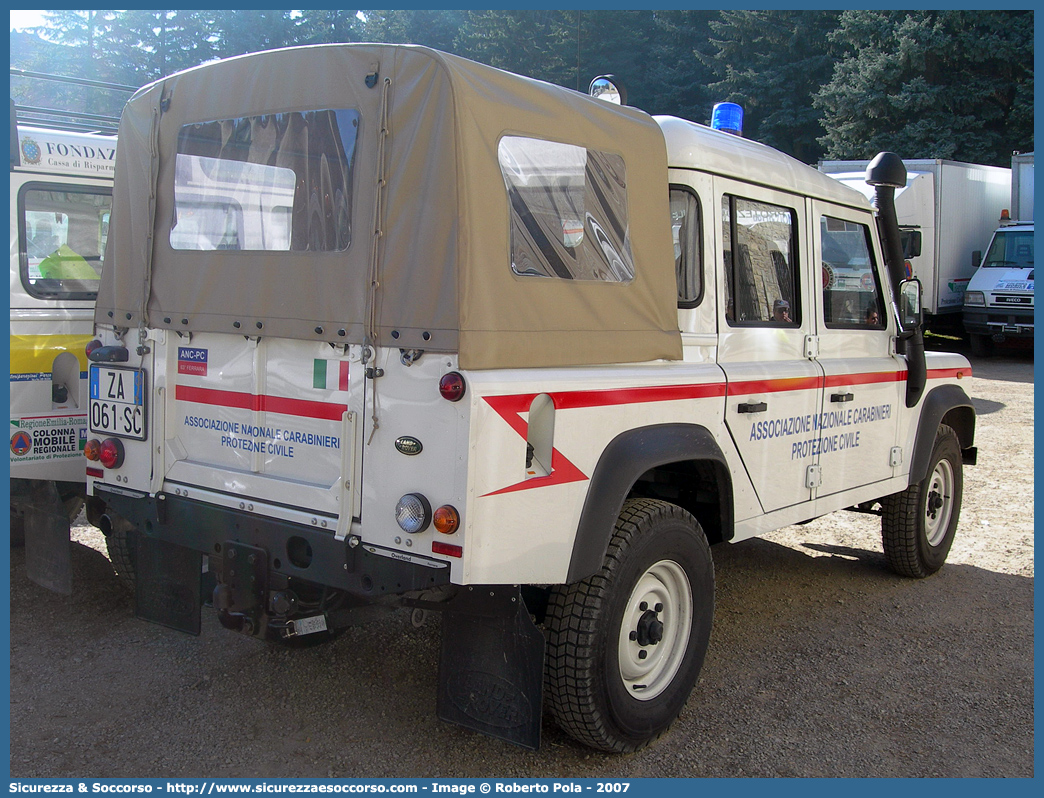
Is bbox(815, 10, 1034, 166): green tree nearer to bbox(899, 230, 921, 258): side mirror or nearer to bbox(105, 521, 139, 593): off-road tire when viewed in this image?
bbox(899, 230, 921, 258): side mirror

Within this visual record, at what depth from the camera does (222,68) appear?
142 inches

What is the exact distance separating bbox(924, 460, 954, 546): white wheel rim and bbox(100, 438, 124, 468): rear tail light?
470 centimetres

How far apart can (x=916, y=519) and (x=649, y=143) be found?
3200mm

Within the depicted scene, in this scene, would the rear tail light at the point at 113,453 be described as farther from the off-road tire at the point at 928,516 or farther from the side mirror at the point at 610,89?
the off-road tire at the point at 928,516

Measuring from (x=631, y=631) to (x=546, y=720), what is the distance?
0.51 meters

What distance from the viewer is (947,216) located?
17.8m

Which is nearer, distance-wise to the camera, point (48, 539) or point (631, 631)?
point (631, 631)

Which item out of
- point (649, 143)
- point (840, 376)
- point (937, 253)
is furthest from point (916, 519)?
point (937, 253)

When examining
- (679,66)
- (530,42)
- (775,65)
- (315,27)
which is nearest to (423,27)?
(315,27)

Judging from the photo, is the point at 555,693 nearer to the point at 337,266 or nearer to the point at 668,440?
the point at 668,440

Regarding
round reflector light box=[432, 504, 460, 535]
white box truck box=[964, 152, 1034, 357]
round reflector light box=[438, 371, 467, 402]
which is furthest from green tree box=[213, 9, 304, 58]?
round reflector light box=[432, 504, 460, 535]

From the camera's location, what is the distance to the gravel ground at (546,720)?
3520mm

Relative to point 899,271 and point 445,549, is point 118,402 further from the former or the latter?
point 899,271

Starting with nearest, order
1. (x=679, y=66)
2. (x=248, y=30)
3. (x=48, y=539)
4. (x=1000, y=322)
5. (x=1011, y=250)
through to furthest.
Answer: (x=48, y=539) < (x=1000, y=322) < (x=1011, y=250) < (x=679, y=66) < (x=248, y=30)
